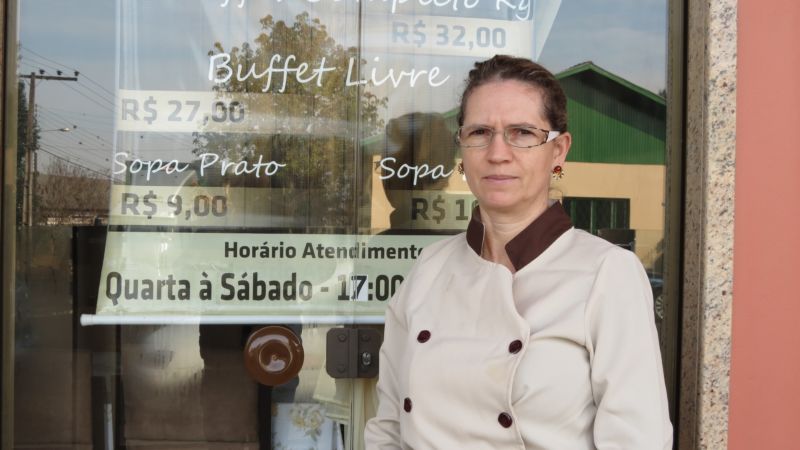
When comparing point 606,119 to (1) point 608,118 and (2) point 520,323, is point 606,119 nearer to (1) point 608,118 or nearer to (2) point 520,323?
(1) point 608,118

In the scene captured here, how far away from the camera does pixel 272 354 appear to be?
284cm

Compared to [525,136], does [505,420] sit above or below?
below

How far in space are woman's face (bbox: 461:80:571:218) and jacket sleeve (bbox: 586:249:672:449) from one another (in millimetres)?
250

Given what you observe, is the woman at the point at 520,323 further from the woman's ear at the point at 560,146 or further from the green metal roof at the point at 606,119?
the green metal roof at the point at 606,119

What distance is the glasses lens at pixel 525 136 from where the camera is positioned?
176 cm

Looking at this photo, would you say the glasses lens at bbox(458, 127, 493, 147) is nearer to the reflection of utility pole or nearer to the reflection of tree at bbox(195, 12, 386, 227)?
the reflection of tree at bbox(195, 12, 386, 227)

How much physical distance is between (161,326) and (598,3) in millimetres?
2031

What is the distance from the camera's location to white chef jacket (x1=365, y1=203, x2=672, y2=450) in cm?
158

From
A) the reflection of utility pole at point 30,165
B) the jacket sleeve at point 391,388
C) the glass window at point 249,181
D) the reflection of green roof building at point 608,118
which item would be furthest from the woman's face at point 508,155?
the reflection of utility pole at point 30,165

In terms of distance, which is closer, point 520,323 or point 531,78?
point 520,323

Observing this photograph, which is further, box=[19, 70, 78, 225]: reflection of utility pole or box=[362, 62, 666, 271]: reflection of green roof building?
box=[362, 62, 666, 271]: reflection of green roof building

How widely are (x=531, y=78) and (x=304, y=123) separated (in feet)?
4.09

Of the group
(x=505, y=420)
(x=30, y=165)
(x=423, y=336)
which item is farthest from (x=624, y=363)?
(x=30, y=165)

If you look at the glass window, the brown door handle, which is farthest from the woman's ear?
the brown door handle
